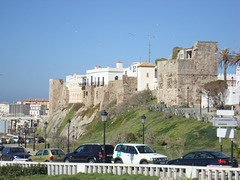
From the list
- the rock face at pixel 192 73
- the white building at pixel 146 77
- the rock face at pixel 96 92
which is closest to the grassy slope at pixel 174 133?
the rock face at pixel 192 73

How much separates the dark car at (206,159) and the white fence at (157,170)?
2.93 m

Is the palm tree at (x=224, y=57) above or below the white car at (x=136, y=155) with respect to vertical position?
above

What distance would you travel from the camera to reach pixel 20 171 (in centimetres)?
1919

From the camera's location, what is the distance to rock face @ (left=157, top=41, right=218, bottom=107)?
171 feet

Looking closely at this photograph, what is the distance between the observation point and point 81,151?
2402 cm

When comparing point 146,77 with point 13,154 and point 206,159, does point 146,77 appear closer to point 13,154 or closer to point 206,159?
point 13,154

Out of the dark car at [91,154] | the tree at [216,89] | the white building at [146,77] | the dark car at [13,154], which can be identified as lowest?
the dark car at [13,154]

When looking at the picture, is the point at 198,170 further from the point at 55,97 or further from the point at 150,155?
the point at 55,97

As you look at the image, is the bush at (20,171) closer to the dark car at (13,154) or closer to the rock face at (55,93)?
the dark car at (13,154)

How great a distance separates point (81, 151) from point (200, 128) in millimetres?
16813

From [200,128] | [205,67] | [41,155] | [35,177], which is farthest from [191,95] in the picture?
[35,177]

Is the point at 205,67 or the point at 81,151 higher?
the point at 205,67

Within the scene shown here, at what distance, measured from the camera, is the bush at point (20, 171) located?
1895 centimetres

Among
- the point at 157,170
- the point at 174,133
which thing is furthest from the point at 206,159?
the point at 174,133
